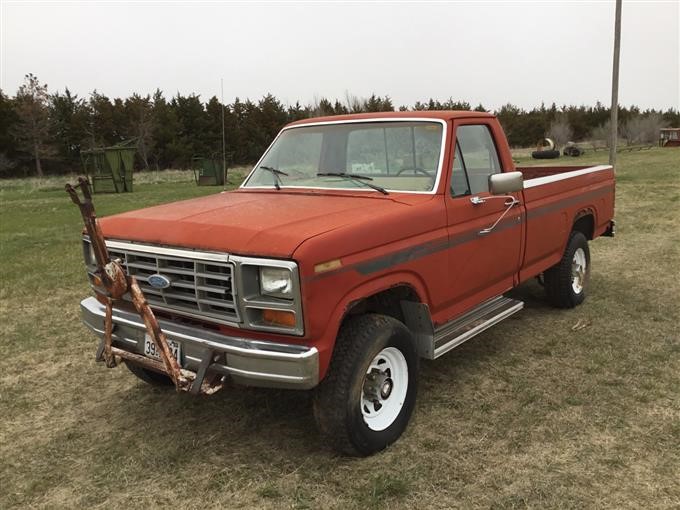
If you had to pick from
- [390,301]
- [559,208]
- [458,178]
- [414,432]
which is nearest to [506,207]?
[458,178]

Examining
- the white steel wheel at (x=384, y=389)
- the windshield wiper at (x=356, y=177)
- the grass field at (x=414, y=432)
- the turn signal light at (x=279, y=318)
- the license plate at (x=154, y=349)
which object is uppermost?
the windshield wiper at (x=356, y=177)

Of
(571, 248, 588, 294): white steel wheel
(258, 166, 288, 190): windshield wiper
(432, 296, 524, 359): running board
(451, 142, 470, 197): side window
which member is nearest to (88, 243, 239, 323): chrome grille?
(258, 166, 288, 190): windshield wiper

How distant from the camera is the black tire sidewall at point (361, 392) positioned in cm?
323

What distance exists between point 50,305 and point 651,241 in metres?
8.83

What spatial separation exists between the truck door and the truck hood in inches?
15.4

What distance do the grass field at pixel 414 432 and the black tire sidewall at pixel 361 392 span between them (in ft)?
0.34

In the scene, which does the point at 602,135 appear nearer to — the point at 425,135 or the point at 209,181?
the point at 209,181

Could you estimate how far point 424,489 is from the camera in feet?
10.2

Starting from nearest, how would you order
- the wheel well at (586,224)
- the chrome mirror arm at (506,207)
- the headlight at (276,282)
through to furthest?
the headlight at (276,282) → the chrome mirror arm at (506,207) → the wheel well at (586,224)

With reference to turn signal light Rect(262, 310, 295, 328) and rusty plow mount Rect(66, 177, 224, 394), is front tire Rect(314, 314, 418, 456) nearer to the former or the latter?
turn signal light Rect(262, 310, 295, 328)

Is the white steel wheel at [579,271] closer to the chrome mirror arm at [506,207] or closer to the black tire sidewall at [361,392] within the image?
the chrome mirror arm at [506,207]

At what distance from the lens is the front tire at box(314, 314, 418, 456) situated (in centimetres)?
321

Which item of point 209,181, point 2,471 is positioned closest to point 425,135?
point 2,471

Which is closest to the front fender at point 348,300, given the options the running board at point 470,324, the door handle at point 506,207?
the running board at point 470,324
